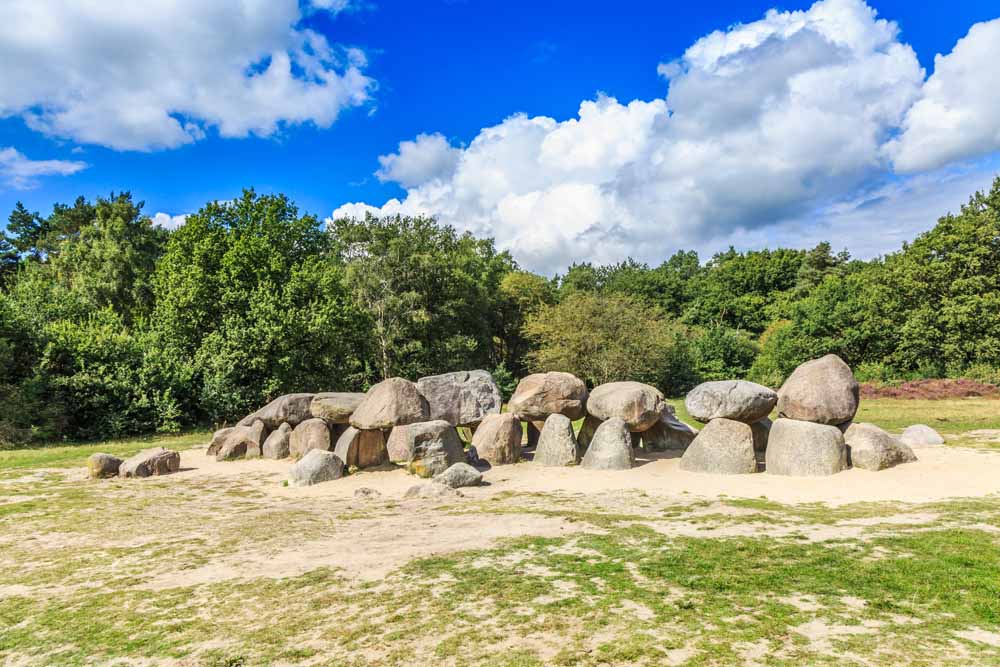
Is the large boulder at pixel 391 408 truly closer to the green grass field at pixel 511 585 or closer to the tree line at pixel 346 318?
the green grass field at pixel 511 585

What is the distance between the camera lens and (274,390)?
74.1 ft

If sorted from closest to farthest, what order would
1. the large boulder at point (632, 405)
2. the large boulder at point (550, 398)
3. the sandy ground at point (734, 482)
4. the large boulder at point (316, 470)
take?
the sandy ground at point (734, 482), the large boulder at point (316, 470), the large boulder at point (632, 405), the large boulder at point (550, 398)

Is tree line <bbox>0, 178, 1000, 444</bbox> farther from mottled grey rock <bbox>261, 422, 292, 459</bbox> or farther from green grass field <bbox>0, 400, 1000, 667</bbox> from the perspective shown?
green grass field <bbox>0, 400, 1000, 667</bbox>

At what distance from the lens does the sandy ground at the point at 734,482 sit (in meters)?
9.95

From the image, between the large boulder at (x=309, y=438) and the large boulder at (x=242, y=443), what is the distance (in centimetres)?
96

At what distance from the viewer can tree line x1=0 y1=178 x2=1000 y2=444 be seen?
67.9 feet

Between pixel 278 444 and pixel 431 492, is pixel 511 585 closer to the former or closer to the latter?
pixel 431 492

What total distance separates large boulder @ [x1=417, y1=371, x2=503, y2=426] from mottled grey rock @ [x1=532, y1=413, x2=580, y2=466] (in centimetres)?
167

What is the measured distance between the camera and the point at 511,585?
5.91 m

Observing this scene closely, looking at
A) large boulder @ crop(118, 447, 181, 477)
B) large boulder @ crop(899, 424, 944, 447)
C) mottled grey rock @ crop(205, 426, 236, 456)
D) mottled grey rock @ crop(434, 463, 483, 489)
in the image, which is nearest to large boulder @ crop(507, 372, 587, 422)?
mottled grey rock @ crop(434, 463, 483, 489)

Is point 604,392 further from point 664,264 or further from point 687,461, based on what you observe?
point 664,264

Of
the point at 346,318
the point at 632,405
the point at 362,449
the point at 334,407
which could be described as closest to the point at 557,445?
the point at 632,405

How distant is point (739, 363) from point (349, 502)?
105 feet

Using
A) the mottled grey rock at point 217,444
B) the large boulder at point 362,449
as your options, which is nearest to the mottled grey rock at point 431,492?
the large boulder at point 362,449
